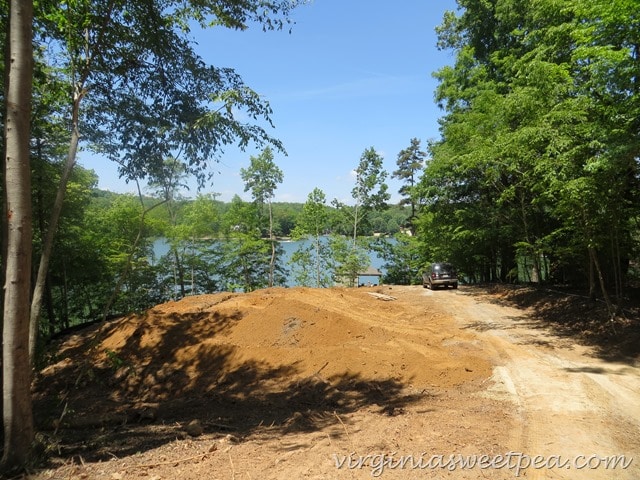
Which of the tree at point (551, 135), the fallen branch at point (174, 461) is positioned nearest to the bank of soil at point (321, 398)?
the fallen branch at point (174, 461)

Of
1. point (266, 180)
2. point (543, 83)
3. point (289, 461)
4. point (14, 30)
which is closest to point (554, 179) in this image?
point (543, 83)

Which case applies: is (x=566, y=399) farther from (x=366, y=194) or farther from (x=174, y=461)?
(x=366, y=194)

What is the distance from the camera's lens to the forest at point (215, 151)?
14.1ft

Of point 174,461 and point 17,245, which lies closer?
point 17,245

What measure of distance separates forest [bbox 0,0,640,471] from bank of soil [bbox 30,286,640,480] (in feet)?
5.30

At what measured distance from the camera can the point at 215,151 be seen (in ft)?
25.8

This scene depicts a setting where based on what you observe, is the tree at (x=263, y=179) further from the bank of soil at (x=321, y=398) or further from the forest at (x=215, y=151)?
the bank of soil at (x=321, y=398)

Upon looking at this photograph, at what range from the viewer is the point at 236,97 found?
24.5ft

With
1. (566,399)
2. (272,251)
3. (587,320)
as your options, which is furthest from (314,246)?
(566,399)

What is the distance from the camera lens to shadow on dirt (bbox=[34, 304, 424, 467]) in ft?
18.5

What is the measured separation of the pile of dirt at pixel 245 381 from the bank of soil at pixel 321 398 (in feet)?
0.13

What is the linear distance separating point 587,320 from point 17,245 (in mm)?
13480

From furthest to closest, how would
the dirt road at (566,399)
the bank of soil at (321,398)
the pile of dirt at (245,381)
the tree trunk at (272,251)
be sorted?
the tree trunk at (272,251) < the pile of dirt at (245,381) < the dirt road at (566,399) < the bank of soil at (321,398)

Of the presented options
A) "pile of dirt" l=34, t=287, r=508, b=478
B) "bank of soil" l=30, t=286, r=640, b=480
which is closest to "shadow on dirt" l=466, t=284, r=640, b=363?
"bank of soil" l=30, t=286, r=640, b=480
